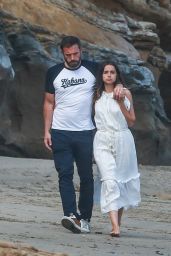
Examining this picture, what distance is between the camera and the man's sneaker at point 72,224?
26.4ft

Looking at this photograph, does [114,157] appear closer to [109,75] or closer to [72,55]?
[109,75]

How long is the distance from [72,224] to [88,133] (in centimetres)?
87

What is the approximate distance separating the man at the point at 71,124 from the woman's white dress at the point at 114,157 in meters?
0.16

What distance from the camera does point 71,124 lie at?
8312mm

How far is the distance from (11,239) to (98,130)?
170cm

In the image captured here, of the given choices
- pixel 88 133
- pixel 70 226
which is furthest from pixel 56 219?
pixel 88 133

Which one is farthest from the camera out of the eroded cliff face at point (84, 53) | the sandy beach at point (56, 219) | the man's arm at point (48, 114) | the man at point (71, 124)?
the eroded cliff face at point (84, 53)

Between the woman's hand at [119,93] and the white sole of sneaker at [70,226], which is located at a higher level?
the woman's hand at [119,93]

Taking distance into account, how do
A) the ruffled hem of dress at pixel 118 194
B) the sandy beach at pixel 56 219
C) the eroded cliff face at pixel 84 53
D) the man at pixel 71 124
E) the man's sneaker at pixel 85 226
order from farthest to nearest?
the eroded cliff face at pixel 84 53, the man at pixel 71 124, the man's sneaker at pixel 85 226, the ruffled hem of dress at pixel 118 194, the sandy beach at pixel 56 219

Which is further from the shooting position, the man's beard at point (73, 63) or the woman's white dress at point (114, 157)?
the man's beard at point (73, 63)

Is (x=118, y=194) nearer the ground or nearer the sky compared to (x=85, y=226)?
nearer the sky

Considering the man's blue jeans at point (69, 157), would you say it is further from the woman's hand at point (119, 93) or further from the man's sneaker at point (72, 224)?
the woman's hand at point (119, 93)

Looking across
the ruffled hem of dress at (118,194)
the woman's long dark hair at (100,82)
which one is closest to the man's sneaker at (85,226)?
the ruffled hem of dress at (118,194)

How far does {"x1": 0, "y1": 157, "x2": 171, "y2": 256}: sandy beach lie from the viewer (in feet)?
22.7
